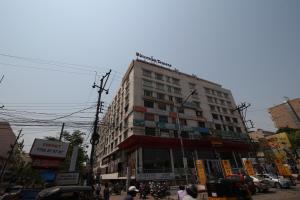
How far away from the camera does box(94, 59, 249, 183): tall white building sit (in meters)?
26.9

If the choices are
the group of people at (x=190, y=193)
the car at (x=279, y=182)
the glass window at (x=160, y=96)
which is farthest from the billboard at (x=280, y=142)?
the group of people at (x=190, y=193)

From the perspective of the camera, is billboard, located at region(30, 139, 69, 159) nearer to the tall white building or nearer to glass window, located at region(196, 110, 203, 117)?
the tall white building

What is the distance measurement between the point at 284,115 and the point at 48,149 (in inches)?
3480

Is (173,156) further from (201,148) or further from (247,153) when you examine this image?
(247,153)

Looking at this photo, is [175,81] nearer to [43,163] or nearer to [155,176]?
[155,176]

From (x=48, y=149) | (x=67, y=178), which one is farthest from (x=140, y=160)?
(x=48, y=149)

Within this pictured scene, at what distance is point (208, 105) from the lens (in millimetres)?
40812

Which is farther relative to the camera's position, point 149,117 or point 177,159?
point 149,117

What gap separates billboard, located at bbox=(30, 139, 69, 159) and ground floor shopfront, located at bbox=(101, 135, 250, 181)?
9827 millimetres

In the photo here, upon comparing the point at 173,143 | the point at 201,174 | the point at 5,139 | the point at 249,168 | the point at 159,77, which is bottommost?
the point at 201,174

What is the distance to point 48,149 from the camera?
57.1 feet

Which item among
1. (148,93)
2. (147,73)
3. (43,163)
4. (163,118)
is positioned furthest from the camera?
(147,73)

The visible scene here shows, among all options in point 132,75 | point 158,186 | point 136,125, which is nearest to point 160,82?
point 132,75

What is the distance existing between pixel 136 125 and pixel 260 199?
18.4m
